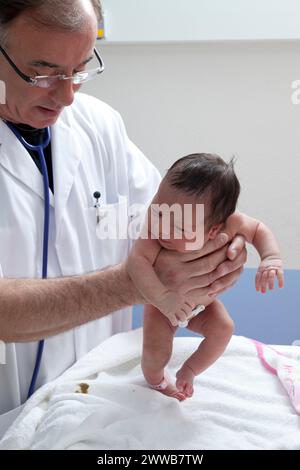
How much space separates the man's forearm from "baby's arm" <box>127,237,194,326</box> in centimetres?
4

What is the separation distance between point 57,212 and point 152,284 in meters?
0.35

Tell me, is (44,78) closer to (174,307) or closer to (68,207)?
(68,207)

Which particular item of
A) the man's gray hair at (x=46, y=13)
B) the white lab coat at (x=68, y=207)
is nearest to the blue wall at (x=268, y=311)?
the white lab coat at (x=68, y=207)

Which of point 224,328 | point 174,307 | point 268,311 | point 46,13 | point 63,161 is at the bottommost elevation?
point 268,311

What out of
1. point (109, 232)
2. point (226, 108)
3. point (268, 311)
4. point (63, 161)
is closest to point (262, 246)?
point (109, 232)

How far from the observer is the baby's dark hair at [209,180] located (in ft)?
4.17

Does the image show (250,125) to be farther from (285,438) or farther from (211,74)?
Result: (285,438)

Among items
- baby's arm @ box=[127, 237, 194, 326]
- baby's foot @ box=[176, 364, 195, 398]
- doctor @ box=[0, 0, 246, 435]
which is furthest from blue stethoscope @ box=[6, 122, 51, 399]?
baby's foot @ box=[176, 364, 195, 398]

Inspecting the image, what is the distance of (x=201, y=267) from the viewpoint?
135cm

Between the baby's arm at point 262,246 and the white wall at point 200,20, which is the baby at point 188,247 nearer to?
the baby's arm at point 262,246

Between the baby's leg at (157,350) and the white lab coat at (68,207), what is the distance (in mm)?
241

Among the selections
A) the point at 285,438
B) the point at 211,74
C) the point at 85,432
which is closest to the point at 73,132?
the point at 85,432

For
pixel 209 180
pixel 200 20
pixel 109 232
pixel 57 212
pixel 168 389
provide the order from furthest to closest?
pixel 200 20, pixel 109 232, pixel 57 212, pixel 168 389, pixel 209 180

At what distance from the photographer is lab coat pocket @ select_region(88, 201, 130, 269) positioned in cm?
162
